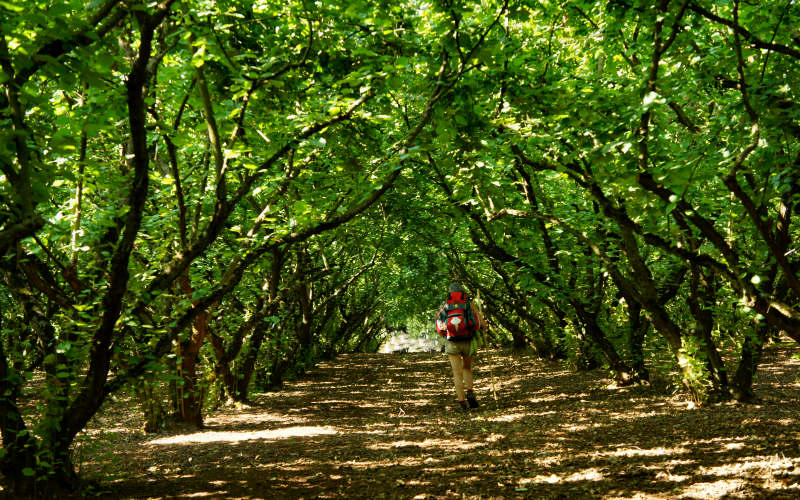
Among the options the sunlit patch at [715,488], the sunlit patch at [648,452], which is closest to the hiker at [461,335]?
the sunlit patch at [648,452]

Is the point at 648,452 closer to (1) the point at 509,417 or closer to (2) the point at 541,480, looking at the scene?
(2) the point at 541,480

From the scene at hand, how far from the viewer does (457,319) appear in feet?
30.5

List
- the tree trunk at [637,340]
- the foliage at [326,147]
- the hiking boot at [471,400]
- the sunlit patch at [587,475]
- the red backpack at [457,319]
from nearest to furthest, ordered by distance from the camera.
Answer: the foliage at [326,147] → the sunlit patch at [587,475] → the red backpack at [457,319] → the hiking boot at [471,400] → the tree trunk at [637,340]

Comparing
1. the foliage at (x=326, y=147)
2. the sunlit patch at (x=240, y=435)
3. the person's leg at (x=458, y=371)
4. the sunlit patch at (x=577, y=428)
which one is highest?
the foliage at (x=326, y=147)

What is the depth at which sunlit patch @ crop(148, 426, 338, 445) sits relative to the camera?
7746 mm

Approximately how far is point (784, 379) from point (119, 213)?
443 inches

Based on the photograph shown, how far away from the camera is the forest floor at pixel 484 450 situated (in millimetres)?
4672

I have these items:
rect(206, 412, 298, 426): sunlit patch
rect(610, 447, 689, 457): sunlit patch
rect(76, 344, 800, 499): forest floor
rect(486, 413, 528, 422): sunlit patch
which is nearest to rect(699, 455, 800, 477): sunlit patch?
rect(76, 344, 800, 499): forest floor

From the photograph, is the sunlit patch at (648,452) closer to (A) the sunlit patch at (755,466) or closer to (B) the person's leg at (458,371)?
(A) the sunlit patch at (755,466)

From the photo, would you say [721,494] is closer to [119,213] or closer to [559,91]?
[559,91]

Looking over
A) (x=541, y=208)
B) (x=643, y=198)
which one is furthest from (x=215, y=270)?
(x=643, y=198)

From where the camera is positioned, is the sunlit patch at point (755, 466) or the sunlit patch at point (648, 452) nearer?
the sunlit patch at point (755, 466)

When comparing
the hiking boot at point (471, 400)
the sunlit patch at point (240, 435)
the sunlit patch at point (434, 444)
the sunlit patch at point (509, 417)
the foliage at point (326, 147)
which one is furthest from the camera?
the hiking boot at point (471, 400)

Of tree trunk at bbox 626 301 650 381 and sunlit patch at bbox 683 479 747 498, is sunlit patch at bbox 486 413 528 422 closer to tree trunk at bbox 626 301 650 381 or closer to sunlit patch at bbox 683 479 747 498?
tree trunk at bbox 626 301 650 381
